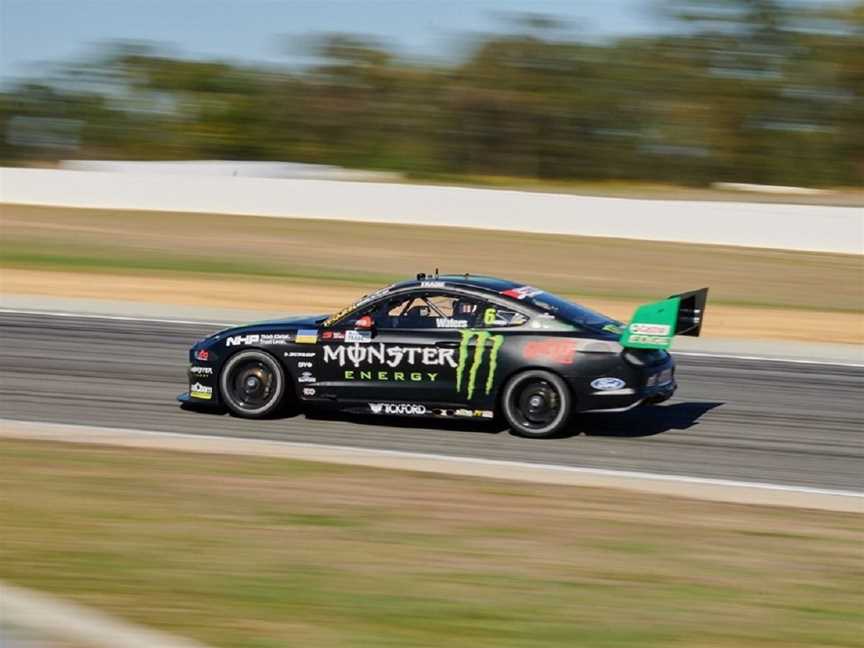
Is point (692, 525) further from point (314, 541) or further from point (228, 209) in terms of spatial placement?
point (228, 209)

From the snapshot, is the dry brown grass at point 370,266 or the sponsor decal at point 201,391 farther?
the dry brown grass at point 370,266

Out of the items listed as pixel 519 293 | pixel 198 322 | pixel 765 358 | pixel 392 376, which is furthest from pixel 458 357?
pixel 198 322

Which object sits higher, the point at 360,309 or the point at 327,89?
the point at 327,89

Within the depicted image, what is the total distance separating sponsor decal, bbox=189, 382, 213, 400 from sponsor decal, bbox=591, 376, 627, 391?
3592 millimetres

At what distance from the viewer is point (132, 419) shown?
11.9m

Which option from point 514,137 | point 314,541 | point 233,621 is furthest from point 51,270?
point 514,137

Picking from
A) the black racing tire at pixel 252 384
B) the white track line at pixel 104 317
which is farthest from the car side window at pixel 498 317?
the white track line at pixel 104 317

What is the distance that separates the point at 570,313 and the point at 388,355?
1656 mm

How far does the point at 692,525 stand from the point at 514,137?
35.3 m

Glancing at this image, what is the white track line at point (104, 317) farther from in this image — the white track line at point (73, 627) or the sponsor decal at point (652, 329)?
the white track line at point (73, 627)

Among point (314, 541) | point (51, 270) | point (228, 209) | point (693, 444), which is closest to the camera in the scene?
point (314, 541)

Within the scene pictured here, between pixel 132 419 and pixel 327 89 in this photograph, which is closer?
pixel 132 419

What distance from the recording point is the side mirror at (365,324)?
11438mm

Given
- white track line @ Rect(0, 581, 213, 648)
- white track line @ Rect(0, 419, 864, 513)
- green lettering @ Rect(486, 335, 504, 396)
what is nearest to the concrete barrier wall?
green lettering @ Rect(486, 335, 504, 396)
